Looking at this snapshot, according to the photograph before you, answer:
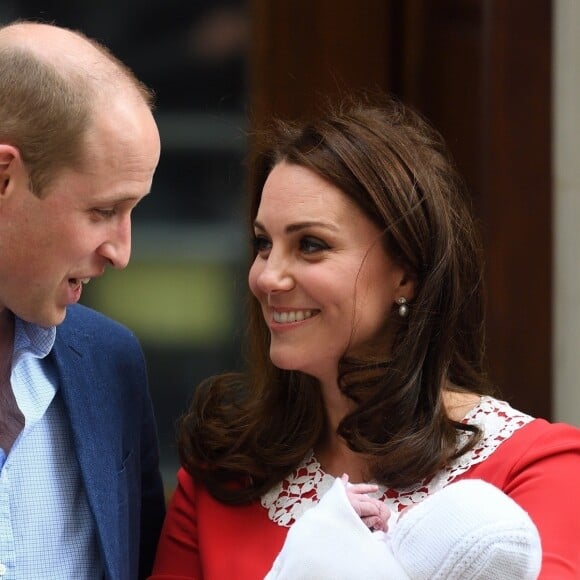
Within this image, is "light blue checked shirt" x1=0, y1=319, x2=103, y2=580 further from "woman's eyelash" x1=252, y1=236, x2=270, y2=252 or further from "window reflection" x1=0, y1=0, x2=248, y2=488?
"window reflection" x1=0, y1=0, x2=248, y2=488

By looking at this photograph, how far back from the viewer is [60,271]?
2705 millimetres

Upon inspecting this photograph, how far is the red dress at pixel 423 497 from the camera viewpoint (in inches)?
107

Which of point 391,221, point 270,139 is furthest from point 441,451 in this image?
point 270,139

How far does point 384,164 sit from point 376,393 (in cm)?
47

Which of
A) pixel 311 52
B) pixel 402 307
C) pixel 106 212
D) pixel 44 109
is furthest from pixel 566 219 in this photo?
pixel 44 109

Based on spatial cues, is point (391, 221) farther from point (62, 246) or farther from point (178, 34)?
point (178, 34)

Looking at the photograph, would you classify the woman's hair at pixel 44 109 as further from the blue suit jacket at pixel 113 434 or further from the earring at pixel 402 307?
the earring at pixel 402 307

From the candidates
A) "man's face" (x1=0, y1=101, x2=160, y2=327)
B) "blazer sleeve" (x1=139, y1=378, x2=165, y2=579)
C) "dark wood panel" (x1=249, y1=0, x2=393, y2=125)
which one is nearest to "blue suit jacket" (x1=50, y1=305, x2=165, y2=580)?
"blazer sleeve" (x1=139, y1=378, x2=165, y2=579)

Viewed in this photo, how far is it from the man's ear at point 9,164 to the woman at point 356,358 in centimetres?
58

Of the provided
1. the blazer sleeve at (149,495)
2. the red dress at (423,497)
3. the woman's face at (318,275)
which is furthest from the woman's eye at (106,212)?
the red dress at (423,497)

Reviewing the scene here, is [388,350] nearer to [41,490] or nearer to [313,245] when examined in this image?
[313,245]

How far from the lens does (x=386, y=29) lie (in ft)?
14.5

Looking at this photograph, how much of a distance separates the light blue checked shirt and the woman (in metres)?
0.33

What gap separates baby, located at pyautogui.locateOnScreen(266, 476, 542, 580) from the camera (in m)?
2.45
